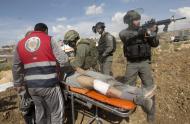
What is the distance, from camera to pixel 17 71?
4.91m

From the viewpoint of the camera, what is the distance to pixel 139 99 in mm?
4387

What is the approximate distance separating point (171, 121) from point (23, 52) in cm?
349

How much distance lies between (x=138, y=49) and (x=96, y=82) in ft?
3.86

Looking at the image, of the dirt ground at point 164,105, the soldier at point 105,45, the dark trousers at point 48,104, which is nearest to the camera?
the dark trousers at point 48,104

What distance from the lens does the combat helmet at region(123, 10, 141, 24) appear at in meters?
5.21

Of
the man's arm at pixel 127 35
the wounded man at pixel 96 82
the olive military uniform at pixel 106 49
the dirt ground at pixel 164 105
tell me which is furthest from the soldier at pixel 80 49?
the olive military uniform at pixel 106 49

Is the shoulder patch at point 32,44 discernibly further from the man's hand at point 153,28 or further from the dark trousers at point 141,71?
the man's hand at point 153,28

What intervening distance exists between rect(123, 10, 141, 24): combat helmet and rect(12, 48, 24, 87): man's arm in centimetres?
221

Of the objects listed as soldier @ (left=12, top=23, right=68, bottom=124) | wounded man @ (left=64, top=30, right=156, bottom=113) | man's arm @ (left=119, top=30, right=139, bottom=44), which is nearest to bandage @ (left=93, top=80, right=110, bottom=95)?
wounded man @ (left=64, top=30, right=156, bottom=113)

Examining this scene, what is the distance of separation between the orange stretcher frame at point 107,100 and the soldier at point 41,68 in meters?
0.43

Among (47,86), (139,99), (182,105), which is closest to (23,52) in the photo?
(47,86)

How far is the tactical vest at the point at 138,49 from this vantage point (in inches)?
211

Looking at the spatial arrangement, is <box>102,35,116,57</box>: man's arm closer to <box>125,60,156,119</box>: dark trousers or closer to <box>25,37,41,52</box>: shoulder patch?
<box>125,60,156,119</box>: dark trousers

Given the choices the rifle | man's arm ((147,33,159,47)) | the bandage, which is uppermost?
the rifle
